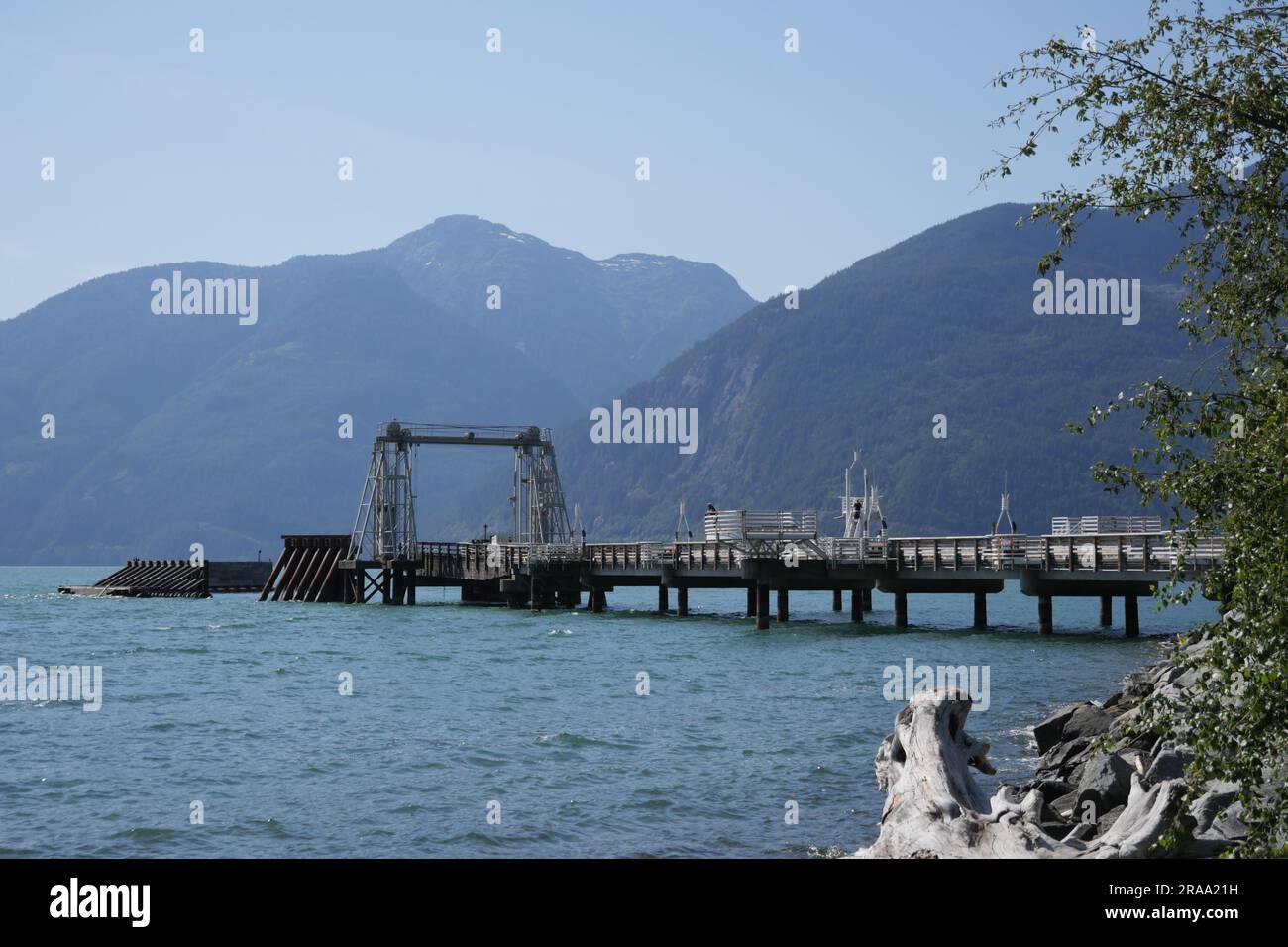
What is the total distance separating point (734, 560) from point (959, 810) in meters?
45.4

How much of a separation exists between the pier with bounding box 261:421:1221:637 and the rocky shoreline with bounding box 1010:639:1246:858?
5342mm

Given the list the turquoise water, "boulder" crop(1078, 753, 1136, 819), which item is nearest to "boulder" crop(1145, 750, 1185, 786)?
"boulder" crop(1078, 753, 1136, 819)

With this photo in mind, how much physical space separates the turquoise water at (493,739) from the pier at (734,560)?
236 centimetres

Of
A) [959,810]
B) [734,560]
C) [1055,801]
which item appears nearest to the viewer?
[959,810]

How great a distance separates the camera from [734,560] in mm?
59062

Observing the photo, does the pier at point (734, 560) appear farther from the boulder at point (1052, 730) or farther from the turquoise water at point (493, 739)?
the boulder at point (1052, 730)

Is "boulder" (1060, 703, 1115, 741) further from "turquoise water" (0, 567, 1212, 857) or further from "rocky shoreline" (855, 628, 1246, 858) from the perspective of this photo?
"rocky shoreline" (855, 628, 1246, 858)

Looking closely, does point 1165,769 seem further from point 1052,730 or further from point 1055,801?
point 1052,730

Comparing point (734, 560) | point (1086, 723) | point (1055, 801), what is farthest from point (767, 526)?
point (1055, 801)

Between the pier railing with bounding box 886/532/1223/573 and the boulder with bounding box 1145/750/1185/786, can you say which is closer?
the boulder with bounding box 1145/750/1185/786

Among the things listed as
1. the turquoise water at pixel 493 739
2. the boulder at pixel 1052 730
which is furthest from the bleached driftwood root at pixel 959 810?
the boulder at pixel 1052 730

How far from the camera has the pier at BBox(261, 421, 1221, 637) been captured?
47938 mm
